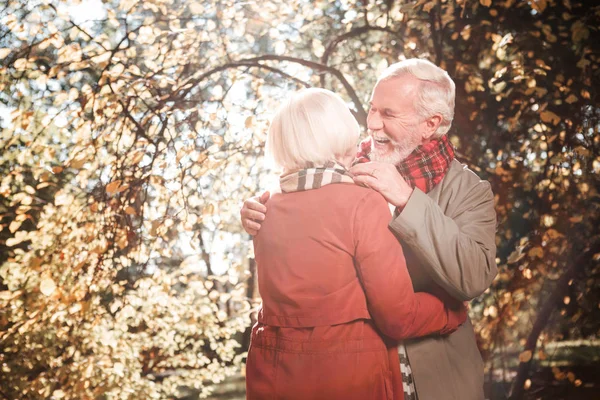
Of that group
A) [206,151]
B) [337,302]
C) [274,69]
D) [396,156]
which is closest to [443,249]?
[337,302]

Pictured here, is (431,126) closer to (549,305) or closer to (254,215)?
(254,215)

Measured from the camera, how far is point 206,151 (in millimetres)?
3305

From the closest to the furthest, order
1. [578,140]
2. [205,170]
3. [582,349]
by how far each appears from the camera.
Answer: [205,170], [578,140], [582,349]

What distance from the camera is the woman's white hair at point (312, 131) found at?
1.53 m

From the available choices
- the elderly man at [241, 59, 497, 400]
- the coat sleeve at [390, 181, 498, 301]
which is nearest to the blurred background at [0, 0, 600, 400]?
the elderly man at [241, 59, 497, 400]

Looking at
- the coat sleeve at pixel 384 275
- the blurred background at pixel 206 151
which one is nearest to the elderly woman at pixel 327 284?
the coat sleeve at pixel 384 275

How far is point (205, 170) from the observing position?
3.21 meters

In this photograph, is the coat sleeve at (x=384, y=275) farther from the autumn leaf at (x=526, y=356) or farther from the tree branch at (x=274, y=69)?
the autumn leaf at (x=526, y=356)

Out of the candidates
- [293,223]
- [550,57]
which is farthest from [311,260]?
[550,57]

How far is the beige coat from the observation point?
5.01 ft

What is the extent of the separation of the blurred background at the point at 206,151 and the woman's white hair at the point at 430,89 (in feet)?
5.06

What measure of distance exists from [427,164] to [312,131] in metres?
0.45

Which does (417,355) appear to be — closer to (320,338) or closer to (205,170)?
(320,338)

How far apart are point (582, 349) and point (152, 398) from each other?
4.48 metres
